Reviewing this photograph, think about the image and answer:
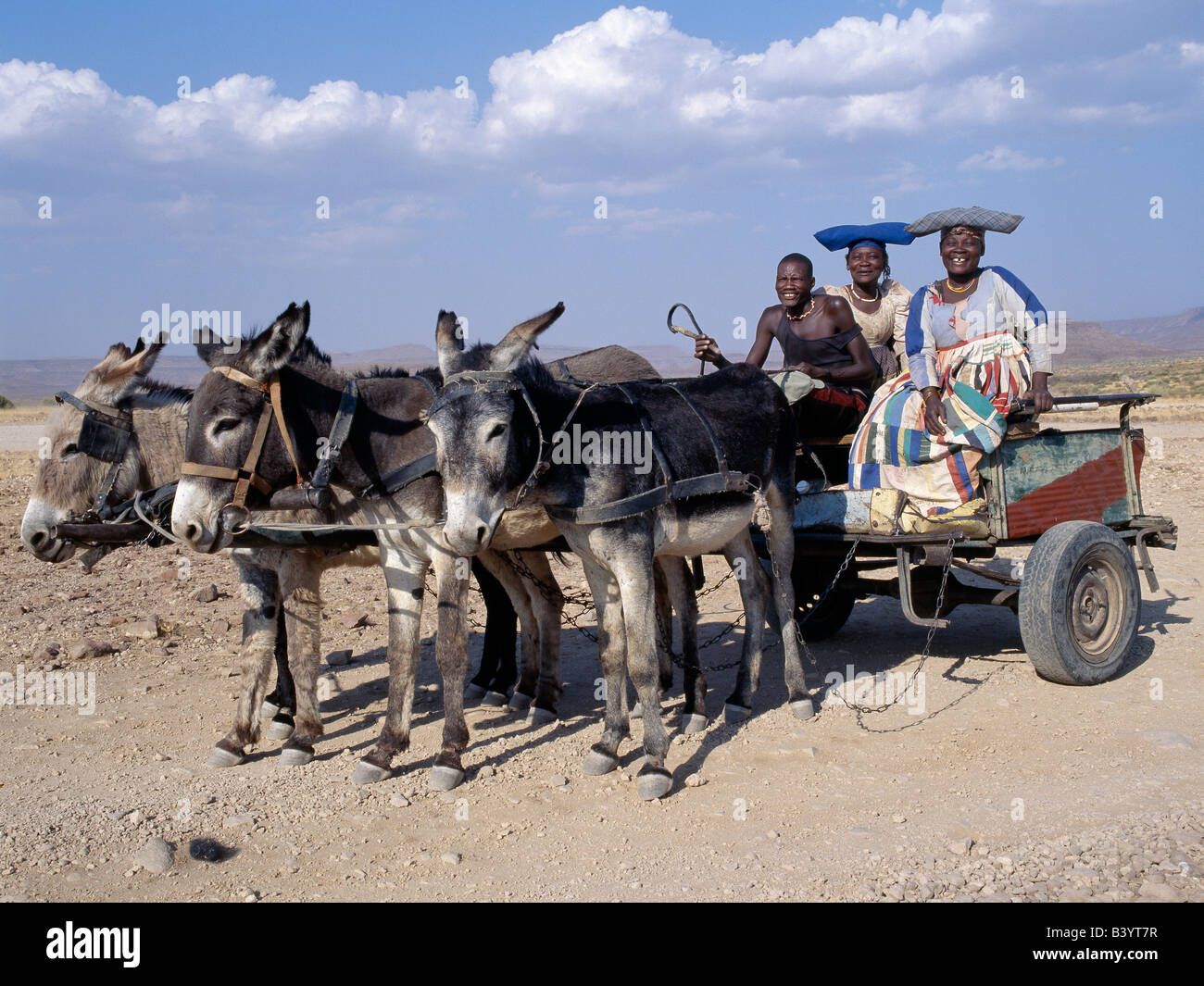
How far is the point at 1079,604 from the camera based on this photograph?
646cm

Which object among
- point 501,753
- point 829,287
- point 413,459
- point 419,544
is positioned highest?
point 829,287

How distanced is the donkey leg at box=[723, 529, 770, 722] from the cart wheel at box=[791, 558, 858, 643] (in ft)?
3.04

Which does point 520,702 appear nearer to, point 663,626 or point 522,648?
point 522,648

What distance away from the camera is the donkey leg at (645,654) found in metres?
5.20

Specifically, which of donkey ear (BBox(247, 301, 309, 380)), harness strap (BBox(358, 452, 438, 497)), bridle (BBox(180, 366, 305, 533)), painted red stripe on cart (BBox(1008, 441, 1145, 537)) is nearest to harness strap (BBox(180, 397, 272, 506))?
bridle (BBox(180, 366, 305, 533))

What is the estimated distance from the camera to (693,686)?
640cm

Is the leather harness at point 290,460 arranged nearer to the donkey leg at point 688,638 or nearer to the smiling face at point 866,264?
the donkey leg at point 688,638

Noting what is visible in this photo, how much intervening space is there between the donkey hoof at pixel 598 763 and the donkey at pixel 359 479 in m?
0.70

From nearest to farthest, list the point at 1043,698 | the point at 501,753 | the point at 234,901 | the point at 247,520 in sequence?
the point at 234,901 → the point at 247,520 → the point at 501,753 → the point at 1043,698

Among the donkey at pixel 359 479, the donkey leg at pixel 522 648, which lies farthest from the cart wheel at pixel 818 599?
the donkey at pixel 359 479

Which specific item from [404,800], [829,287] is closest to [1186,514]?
[829,287]

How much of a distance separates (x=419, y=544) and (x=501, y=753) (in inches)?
53.5

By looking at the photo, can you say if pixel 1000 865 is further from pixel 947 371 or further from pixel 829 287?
pixel 829 287

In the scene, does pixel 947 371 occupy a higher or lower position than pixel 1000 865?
higher
